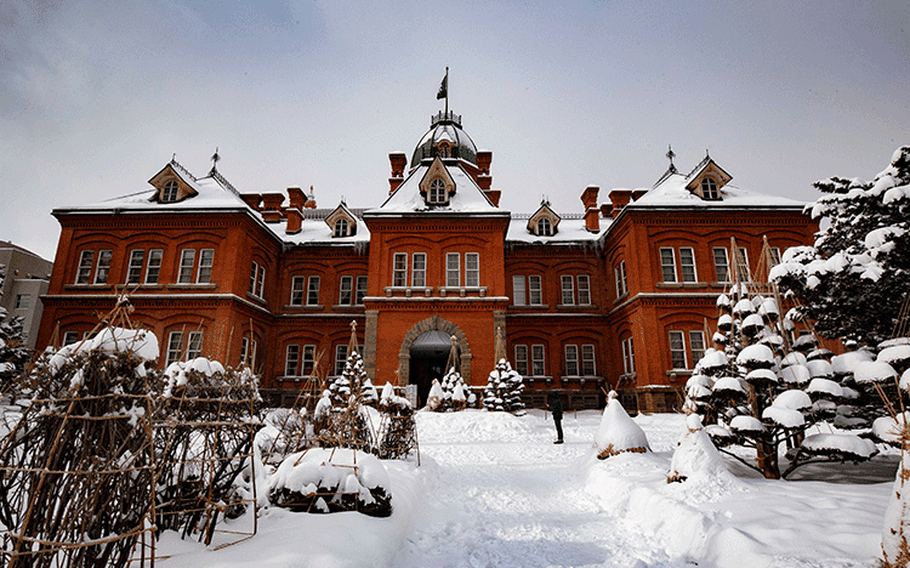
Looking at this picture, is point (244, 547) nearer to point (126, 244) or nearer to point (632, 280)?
point (632, 280)

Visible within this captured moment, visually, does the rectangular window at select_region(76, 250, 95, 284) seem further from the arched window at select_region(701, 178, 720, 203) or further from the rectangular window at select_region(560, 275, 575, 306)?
the arched window at select_region(701, 178, 720, 203)

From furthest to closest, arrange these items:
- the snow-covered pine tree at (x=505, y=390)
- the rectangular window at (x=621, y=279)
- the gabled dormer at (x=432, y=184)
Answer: the rectangular window at (x=621, y=279) < the gabled dormer at (x=432, y=184) < the snow-covered pine tree at (x=505, y=390)

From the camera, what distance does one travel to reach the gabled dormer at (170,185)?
22828mm

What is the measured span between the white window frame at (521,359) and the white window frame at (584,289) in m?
4.03

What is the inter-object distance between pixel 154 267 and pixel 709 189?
27.1m

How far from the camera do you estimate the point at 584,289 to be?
25891 millimetres

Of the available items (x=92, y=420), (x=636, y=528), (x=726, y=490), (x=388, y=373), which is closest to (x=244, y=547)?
(x=92, y=420)

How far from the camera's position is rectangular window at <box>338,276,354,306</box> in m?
26.2

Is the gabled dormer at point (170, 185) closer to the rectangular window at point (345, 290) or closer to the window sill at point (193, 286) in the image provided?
the window sill at point (193, 286)

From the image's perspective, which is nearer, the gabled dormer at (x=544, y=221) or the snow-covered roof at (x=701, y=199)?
the snow-covered roof at (x=701, y=199)

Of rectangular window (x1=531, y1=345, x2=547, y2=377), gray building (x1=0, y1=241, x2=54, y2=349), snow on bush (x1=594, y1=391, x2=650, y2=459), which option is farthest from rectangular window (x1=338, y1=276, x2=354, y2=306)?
gray building (x1=0, y1=241, x2=54, y2=349)

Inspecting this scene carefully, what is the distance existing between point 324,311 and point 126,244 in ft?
32.6

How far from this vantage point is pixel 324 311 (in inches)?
1019

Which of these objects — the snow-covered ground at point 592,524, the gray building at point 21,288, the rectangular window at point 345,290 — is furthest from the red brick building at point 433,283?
the gray building at point 21,288
